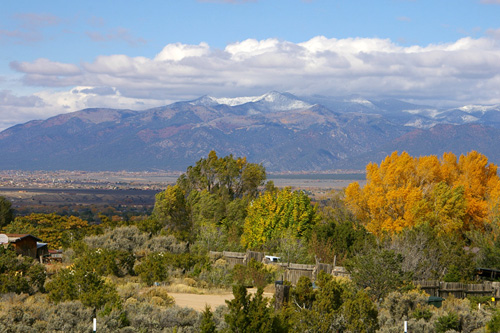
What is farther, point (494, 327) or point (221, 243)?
point (221, 243)

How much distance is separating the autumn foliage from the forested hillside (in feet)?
0.34

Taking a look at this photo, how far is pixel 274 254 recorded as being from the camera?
39.2m

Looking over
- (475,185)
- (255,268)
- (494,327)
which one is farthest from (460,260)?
(475,185)

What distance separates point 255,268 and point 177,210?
24.8 m

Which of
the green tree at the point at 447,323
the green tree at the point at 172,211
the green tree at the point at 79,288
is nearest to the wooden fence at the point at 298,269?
Result: the green tree at the point at 447,323

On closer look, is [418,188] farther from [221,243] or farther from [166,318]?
[166,318]

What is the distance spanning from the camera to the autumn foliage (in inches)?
1849

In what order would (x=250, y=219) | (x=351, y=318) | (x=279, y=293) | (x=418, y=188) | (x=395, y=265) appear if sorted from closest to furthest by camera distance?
1. (x=351, y=318)
2. (x=279, y=293)
3. (x=395, y=265)
4. (x=250, y=219)
5. (x=418, y=188)

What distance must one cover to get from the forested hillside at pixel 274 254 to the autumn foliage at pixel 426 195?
0.10 metres

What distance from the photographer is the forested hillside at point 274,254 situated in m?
17.4

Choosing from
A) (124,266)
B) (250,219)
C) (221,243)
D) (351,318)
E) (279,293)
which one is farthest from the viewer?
(250,219)

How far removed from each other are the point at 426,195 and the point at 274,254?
51.3 ft

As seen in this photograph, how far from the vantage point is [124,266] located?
29.5m

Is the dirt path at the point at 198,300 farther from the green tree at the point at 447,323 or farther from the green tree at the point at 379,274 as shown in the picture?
the green tree at the point at 447,323
